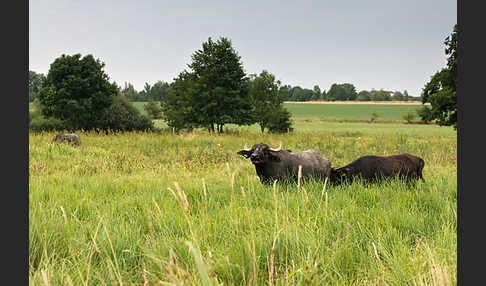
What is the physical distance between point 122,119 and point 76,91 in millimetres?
5966

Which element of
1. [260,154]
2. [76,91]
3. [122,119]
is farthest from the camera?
[122,119]

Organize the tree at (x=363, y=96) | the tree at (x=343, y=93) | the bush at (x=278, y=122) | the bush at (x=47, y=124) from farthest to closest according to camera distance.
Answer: the tree at (x=343, y=93), the tree at (x=363, y=96), the bush at (x=278, y=122), the bush at (x=47, y=124)

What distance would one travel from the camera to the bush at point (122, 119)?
119ft

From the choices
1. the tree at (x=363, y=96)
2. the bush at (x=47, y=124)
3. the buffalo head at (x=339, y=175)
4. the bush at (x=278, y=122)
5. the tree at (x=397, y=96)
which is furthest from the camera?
the tree at (x=363, y=96)

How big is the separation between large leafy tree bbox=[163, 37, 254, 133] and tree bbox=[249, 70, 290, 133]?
13717 millimetres

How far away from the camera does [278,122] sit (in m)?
46.3

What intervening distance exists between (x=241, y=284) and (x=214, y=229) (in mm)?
1003

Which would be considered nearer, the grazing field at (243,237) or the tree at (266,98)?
the grazing field at (243,237)

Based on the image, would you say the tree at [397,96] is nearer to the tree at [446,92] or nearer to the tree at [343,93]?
the tree at [343,93]

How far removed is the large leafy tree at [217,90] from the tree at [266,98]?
540 inches

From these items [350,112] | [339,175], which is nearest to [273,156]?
[339,175]

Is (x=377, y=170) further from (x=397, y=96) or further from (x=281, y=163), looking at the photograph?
(x=397, y=96)

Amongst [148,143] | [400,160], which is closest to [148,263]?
[400,160]

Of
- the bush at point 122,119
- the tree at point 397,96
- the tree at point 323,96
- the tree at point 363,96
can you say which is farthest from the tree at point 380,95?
the bush at point 122,119
